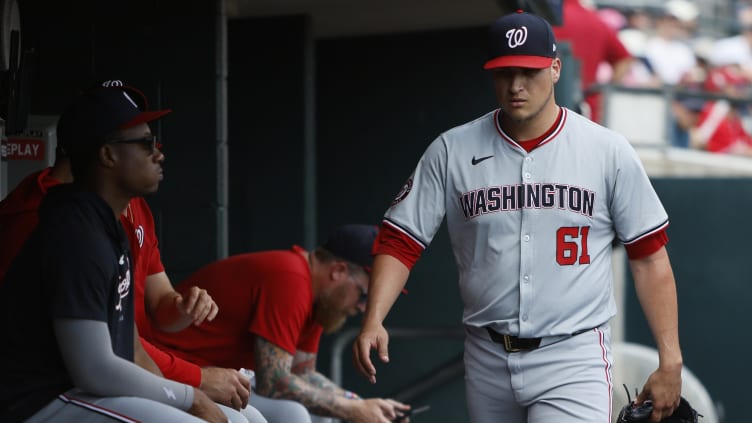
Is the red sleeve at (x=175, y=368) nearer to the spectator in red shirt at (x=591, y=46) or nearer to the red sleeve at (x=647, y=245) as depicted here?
the red sleeve at (x=647, y=245)

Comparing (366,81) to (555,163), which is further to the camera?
(366,81)

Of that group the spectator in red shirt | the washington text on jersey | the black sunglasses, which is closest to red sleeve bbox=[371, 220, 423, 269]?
the washington text on jersey

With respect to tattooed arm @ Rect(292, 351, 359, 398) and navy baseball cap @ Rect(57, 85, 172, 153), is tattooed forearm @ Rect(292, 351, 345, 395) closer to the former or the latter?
tattooed arm @ Rect(292, 351, 359, 398)

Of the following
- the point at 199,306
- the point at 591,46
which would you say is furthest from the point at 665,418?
the point at 591,46

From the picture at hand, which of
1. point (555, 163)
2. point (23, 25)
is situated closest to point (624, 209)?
point (555, 163)

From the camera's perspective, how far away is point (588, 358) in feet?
10.9

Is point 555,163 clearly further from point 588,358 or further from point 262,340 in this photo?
point 262,340

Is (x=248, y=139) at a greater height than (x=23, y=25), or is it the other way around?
(x=23, y=25)

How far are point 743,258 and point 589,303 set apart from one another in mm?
6196

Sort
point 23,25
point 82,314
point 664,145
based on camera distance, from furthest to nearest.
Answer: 1. point 664,145
2. point 23,25
3. point 82,314

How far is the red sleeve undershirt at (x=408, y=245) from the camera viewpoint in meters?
3.38

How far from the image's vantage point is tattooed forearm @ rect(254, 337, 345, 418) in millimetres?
4309

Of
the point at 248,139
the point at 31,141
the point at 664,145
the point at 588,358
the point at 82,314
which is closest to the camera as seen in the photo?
the point at 82,314

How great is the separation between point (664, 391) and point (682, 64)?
9142 mm
